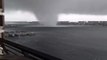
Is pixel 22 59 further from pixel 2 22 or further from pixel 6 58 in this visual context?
pixel 2 22

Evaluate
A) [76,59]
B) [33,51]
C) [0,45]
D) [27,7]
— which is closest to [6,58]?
[33,51]

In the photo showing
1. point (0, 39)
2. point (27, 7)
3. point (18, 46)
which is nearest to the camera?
point (18, 46)

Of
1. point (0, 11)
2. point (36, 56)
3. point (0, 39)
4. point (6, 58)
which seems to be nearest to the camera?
point (36, 56)

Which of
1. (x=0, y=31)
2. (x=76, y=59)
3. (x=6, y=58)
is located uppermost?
(x=0, y=31)

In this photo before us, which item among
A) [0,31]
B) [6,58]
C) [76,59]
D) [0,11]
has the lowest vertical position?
[76,59]

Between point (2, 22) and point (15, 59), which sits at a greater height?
point (2, 22)

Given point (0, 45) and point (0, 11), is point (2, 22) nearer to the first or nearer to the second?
point (0, 11)

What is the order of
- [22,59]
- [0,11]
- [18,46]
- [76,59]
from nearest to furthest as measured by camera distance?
[22,59] < [18,46] < [0,11] < [76,59]

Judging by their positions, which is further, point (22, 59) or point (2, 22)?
point (2, 22)

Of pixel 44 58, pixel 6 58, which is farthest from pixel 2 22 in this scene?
pixel 44 58
